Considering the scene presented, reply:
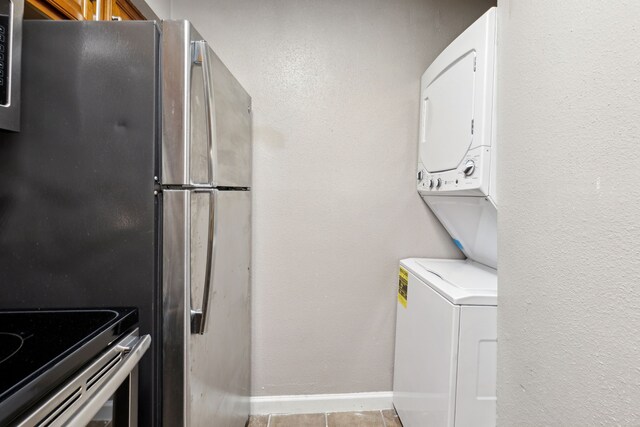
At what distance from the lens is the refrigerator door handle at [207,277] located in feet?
3.83

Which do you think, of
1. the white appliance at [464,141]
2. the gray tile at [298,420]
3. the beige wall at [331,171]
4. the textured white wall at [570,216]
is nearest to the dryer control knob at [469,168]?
the white appliance at [464,141]

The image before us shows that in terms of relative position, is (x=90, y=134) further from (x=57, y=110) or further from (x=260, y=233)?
(x=260, y=233)

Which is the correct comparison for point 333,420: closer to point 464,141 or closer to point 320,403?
point 320,403

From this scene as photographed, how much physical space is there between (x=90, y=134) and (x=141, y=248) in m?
0.39

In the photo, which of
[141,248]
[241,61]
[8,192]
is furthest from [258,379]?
[241,61]

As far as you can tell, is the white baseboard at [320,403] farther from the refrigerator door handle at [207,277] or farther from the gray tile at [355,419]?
the refrigerator door handle at [207,277]

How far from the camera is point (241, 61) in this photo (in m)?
→ 2.03

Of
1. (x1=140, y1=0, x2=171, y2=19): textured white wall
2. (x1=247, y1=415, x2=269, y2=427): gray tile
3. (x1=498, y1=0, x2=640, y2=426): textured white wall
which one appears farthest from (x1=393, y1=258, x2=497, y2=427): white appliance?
(x1=140, y1=0, x2=171, y2=19): textured white wall

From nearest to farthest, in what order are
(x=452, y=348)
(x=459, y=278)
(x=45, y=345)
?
(x=45, y=345)
(x=452, y=348)
(x=459, y=278)

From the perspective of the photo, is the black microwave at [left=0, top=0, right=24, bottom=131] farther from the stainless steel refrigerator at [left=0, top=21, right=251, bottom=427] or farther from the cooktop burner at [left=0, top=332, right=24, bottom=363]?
the cooktop burner at [left=0, top=332, right=24, bottom=363]

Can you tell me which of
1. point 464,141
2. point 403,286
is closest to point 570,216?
point 464,141

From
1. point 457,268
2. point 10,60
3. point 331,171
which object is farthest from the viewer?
point 331,171

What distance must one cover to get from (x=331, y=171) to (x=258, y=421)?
156cm

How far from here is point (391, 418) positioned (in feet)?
6.77
